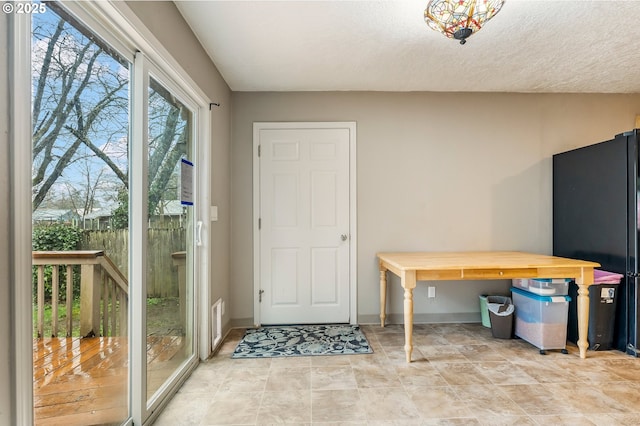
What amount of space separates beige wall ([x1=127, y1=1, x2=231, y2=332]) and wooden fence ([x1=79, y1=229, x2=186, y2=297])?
48 centimetres

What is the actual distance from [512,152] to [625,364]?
6.64 feet

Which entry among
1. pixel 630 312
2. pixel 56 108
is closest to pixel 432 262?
pixel 630 312

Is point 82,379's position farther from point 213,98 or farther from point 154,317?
point 213,98

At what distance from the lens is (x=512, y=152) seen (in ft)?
10.5

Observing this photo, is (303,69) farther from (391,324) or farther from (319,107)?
(391,324)

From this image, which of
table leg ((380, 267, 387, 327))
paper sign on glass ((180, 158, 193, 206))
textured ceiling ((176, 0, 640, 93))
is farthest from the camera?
table leg ((380, 267, 387, 327))

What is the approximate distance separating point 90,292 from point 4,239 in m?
0.55

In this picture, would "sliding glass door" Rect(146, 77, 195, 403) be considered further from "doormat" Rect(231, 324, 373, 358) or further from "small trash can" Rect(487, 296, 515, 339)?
"small trash can" Rect(487, 296, 515, 339)

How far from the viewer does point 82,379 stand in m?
1.32

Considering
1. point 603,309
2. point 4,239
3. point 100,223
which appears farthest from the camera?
point 603,309

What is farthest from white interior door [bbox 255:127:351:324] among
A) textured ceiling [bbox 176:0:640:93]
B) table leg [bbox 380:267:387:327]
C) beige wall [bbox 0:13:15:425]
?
beige wall [bbox 0:13:15:425]

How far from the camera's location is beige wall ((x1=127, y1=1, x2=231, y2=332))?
1.66 meters

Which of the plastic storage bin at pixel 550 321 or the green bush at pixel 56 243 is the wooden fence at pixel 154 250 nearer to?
the green bush at pixel 56 243

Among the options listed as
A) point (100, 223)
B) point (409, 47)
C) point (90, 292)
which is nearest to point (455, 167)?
point (409, 47)
